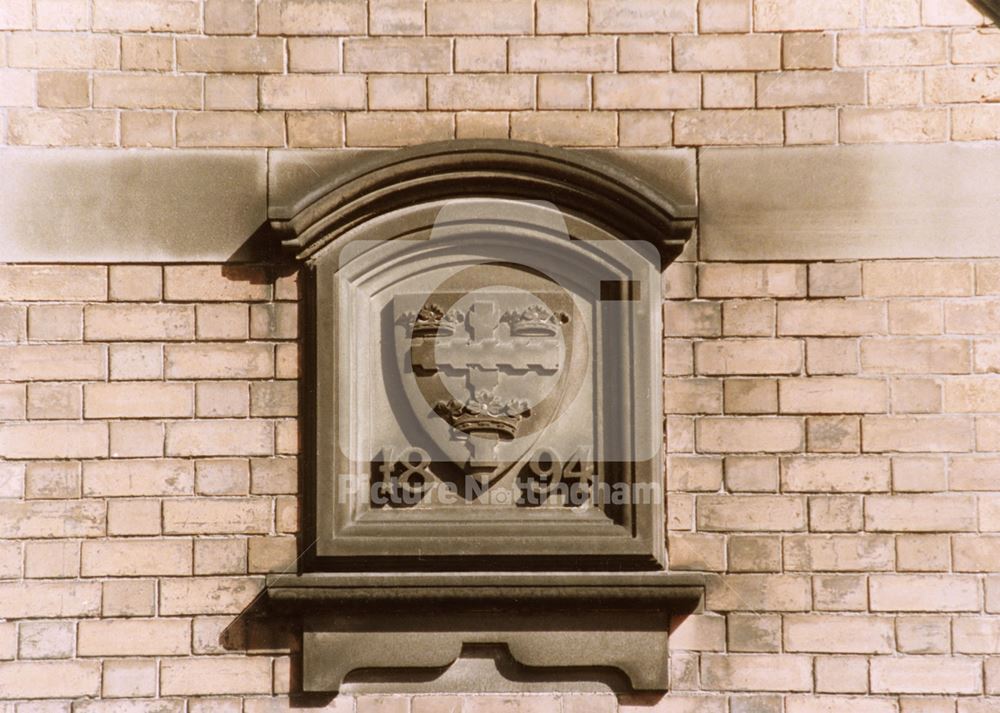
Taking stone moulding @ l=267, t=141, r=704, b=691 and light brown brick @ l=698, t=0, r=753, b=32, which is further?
light brown brick @ l=698, t=0, r=753, b=32

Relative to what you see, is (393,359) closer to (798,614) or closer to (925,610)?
(798,614)

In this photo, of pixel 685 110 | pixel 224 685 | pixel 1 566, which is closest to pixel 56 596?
pixel 1 566

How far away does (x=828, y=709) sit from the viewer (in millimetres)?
2445

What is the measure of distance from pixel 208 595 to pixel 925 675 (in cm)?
208

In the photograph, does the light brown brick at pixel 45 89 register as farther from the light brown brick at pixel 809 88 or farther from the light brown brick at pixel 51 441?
the light brown brick at pixel 809 88

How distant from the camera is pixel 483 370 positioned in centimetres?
Result: 245

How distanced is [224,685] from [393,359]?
1.06 meters

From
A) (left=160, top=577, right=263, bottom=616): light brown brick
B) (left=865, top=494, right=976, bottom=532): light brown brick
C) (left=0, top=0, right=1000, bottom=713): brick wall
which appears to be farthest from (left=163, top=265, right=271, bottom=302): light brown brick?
(left=865, top=494, right=976, bottom=532): light brown brick

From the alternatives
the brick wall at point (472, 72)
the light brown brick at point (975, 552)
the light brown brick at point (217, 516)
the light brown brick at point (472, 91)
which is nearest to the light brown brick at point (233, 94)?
the brick wall at point (472, 72)

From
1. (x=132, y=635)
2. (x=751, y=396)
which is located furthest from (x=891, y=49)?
(x=132, y=635)

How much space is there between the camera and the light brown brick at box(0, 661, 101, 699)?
2.46 metres

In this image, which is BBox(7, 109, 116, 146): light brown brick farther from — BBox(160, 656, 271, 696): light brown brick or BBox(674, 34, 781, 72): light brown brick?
BBox(674, 34, 781, 72): light brown brick

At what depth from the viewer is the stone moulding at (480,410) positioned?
2.40m

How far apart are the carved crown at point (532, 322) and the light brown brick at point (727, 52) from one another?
2.76ft
